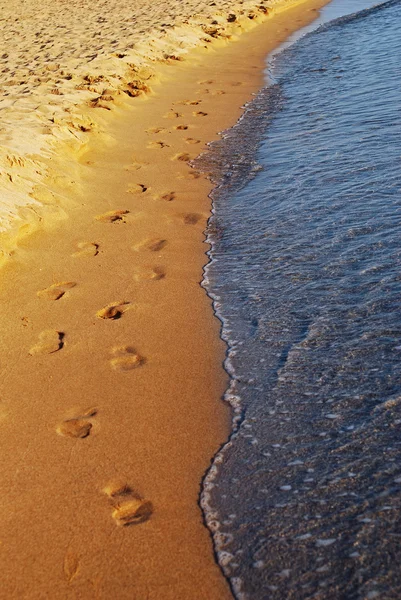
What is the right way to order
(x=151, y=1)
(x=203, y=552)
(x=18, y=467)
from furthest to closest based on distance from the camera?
(x=151, y=1)
(x=18, y=467)
(x=203, y=552)

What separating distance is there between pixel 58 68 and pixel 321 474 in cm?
783

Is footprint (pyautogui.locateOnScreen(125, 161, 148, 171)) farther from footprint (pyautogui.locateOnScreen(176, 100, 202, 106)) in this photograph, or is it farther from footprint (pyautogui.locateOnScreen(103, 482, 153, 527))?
footprint (pyautogui.locateOnScreen(103, 482, 153, 527))

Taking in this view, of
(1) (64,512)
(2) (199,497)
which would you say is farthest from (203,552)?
(1) (64,512)

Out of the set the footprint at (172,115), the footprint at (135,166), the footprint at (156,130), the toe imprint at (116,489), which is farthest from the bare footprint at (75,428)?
the footprint at (172,115)

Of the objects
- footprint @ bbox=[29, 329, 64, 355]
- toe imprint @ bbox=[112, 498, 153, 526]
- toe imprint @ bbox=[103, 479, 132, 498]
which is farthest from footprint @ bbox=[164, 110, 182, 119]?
toe imprint @ bbox=[112, 498, 153, 526]

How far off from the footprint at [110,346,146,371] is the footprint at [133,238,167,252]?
1.25 meters

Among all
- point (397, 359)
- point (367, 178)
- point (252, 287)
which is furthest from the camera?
point (367, 178)

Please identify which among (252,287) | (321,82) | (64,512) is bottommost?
(321,82)

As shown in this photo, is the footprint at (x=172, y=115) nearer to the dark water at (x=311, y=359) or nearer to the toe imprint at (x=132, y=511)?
the dark water at (x=311, y=359)

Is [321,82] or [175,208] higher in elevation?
[175,208]

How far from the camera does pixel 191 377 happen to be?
3.19 m

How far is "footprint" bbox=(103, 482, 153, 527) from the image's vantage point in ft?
7.82

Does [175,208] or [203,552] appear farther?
[175,208]

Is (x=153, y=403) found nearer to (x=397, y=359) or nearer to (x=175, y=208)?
(x=397, y=359)
